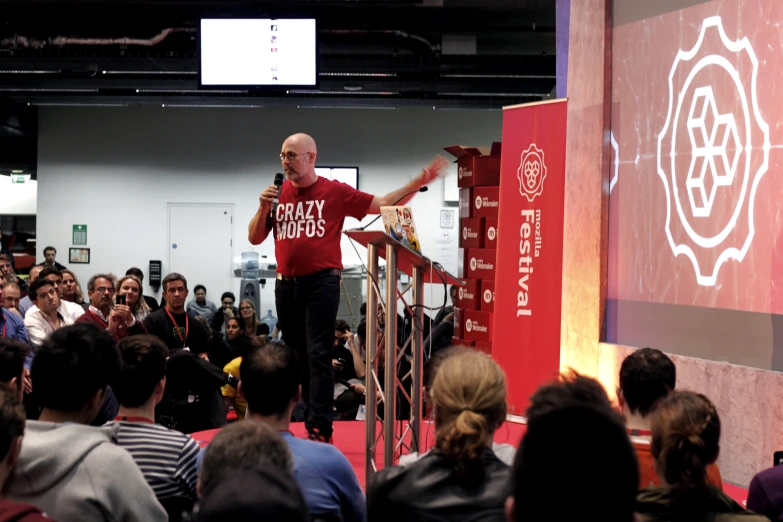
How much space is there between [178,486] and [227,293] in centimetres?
1093

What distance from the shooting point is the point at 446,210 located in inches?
536

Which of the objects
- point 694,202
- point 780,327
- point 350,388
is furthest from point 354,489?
point 350,388

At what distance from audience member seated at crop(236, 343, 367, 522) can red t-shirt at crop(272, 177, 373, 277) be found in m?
1.82

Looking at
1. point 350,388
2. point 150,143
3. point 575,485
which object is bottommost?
point 350,388

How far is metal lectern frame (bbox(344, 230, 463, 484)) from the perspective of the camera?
11.7ft

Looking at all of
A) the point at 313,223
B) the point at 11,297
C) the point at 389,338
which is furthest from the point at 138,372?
the point at 11,297

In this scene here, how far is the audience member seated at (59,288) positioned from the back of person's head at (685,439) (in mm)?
4701

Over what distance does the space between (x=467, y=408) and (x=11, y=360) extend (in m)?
1.76

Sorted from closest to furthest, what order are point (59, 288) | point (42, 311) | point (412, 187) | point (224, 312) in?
point (412, 187) < point (42, 311) < point (59, 288) < point (224, 312)

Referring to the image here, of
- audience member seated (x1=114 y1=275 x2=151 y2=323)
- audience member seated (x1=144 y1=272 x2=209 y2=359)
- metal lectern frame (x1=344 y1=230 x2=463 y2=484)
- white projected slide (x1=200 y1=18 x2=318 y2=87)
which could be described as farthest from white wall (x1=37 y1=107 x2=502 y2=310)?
metal lectern frame (x1=344 y1=230 x2=463 y2=484)

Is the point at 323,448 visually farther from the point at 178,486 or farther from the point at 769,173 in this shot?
the point at 769,173

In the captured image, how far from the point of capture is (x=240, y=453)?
1.53 m

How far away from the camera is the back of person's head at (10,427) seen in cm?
182

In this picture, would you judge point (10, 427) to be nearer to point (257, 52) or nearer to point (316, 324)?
point (316, 324)
